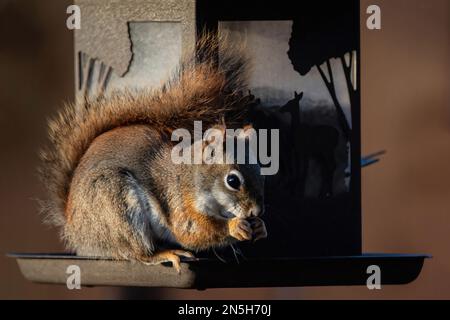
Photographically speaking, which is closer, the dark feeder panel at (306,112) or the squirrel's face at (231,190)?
the squirrel's face at (231,190)

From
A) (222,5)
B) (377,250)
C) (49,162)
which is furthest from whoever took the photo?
(377,250)

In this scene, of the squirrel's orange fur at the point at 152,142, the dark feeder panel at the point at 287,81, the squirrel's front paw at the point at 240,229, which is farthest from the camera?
the dark feeder panel at the point at 287,81

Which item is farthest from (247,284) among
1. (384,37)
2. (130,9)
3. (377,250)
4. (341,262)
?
(384,37)

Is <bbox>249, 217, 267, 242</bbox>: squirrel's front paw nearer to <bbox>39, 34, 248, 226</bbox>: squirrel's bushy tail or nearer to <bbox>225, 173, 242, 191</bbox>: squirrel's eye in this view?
<bbox>225, 173, 242, 191</bbox>: squirrel's eye

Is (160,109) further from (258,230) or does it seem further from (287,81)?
(258,230)

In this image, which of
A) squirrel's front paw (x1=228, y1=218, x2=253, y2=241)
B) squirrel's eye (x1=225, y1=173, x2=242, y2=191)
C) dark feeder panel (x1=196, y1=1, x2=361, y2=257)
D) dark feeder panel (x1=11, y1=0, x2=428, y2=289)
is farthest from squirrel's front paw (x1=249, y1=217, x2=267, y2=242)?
dark feeder panel (x1=196, y1=1, x2=361, y2=257)

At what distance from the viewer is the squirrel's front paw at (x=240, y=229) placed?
10.00 ft

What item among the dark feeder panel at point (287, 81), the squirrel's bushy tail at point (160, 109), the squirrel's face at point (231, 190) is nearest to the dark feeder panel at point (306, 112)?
the dark feeder panel at point (287, 81)

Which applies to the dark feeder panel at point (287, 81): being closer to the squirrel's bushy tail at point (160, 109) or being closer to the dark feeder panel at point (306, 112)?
the dark feeder panel at point (306, 112)

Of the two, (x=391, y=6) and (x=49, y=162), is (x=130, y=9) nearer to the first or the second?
(x=49, y=162)

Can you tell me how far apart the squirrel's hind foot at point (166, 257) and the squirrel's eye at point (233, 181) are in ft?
0.80

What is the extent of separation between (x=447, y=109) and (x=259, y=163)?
→ 2.14 m

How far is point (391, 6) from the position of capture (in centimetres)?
522

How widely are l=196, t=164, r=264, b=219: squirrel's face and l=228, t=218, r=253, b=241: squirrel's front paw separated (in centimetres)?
3
